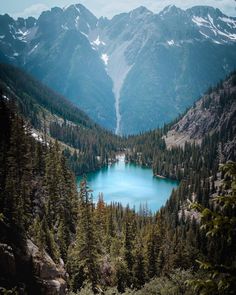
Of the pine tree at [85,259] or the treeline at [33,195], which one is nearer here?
the treeline at [33,195]

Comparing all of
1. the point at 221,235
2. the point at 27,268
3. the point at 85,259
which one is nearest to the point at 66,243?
the point at 85,259

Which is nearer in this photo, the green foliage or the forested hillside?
the green foliage

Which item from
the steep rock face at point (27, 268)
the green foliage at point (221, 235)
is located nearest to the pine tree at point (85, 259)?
the steep rock face at point (27, 268)

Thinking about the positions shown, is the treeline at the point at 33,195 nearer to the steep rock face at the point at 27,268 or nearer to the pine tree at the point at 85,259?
the steep rock face at the point at 27,268

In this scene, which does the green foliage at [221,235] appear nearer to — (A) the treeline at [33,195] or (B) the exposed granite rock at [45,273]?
(A) the treeline at [33,195]

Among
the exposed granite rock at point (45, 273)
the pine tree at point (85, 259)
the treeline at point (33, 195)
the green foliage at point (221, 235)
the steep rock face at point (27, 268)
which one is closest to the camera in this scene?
the green foliage at point (221, 235)

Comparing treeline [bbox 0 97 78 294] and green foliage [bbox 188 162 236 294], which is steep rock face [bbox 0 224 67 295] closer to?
treeline [bbox 0 97 78 294]

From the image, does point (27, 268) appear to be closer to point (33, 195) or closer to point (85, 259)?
point (85, 259)

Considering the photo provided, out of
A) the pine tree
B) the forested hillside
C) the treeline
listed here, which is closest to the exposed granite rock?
the forested hillside

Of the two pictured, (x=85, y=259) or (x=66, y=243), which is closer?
(x=85, y=259)

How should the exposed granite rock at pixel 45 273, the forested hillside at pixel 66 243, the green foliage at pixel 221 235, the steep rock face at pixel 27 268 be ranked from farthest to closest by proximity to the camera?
the exposed granite rock at pixel 45 273
the steep rock face at pixel 27 268
the forested hillside at pixel 66 243
the green foliage at pixel 221 235

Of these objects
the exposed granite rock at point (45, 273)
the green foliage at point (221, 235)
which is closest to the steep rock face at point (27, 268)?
the exposed granite rock at point (45, 273)

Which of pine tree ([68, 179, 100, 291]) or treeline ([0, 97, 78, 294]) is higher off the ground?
treeline ([0, 97, 78, 294])

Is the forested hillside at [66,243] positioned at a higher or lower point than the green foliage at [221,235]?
lower
